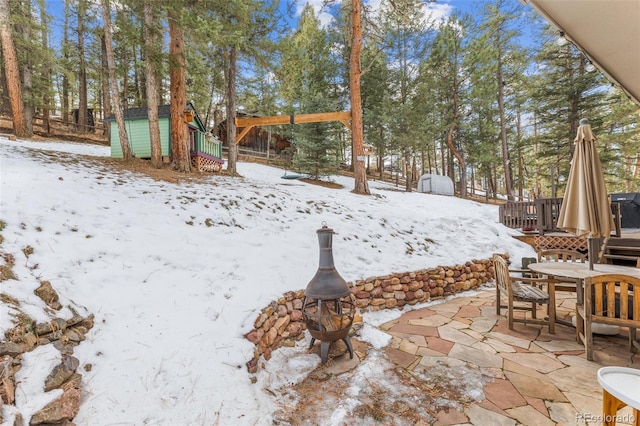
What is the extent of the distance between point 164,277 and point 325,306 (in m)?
1.80

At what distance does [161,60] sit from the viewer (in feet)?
24.2

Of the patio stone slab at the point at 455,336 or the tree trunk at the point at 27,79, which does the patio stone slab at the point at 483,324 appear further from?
the tree trunk at the point at 27,79

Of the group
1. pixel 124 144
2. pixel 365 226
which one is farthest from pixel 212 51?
pixel 365 226

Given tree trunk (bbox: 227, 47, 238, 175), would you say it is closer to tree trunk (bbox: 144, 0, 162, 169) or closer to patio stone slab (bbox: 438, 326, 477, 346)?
tree trunk (bbox: 144, 0, 162, 169)

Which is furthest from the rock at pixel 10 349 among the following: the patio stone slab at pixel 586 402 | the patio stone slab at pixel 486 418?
the patio stone slab at pixel 586 402

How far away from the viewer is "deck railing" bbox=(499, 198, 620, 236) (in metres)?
6.92

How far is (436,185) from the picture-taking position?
1647 cm

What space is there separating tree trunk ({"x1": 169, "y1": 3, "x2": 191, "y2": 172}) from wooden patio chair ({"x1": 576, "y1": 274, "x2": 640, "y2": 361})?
365 inches

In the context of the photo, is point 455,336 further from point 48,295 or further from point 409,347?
point 48,295

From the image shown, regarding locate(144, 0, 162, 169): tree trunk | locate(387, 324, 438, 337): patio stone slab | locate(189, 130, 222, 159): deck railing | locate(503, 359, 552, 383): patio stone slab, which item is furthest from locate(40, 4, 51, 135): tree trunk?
locate(503, 359, 552, 383): patio stone slab

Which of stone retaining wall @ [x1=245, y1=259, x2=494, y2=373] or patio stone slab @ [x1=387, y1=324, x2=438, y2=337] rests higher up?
stone retaining wall @ [x1=245, y1=259, x2=494, y2=373]

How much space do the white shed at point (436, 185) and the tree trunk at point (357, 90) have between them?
7705 millimetres

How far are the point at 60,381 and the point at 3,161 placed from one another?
6046mm

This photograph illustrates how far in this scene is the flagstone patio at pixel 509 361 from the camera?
209 centimetres
